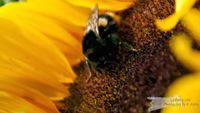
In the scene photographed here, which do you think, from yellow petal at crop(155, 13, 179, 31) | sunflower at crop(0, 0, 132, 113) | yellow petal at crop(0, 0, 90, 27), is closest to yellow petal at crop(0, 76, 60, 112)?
sunflower at crop(0, 0, 132, 113)

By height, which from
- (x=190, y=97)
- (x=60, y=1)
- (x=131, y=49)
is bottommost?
(x=190, y=97)

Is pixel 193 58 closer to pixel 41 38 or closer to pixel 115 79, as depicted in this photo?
pixel 115 79

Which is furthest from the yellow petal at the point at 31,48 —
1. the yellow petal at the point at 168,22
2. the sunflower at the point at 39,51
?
the yellow petal at the point at 168,22

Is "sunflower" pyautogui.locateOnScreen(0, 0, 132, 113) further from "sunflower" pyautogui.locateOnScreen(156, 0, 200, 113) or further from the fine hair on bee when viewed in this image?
"sunflower" pyautogui.locateOnScreen(156, 0, 200, 113)

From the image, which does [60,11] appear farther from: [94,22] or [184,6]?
[184,6]

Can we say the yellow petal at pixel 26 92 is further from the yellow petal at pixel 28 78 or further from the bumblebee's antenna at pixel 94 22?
the bumblebee's antenna at pixel 94 22

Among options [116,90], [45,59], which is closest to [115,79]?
[116,90]
